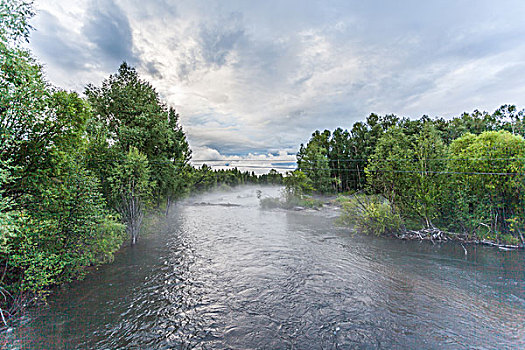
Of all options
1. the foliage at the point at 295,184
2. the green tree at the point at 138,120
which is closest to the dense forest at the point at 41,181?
the green tree at the point at 138,120

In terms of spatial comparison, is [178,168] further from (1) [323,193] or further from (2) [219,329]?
(1) [323,193]

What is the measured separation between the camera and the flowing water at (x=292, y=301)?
6609 mm

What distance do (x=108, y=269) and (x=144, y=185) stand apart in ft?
17.6

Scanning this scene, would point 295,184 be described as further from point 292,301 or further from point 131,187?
point 292,301

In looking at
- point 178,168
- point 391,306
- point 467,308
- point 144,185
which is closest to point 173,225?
point 178,168

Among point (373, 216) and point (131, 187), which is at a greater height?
point (131, 187)

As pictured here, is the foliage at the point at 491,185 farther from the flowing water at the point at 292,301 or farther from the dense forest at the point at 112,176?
the flowing water at the point at 292,301

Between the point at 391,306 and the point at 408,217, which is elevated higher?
the point at 408,217

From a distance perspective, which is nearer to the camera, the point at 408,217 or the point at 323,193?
the point at 408,217

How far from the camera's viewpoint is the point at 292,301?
8.64 m

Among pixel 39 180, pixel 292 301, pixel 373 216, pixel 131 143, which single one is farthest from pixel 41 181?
pixel 373 216

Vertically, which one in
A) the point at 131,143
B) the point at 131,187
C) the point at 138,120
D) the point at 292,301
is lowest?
the point at 292,301

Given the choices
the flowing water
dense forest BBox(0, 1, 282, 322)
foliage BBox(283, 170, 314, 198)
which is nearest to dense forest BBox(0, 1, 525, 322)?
dense forest BBox(0, 1, 282, 322)

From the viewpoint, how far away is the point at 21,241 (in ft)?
23.6
